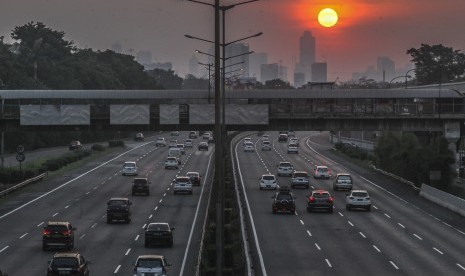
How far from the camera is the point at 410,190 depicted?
86.9m

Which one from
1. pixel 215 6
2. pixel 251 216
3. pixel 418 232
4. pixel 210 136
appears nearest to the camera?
pixel 215 6

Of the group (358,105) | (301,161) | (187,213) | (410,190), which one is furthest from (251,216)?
(301,161)

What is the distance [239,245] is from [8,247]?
41.5 ft

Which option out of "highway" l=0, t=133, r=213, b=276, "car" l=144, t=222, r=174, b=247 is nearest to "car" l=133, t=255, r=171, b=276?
"highway" l=0, t=133, r=213, b=276

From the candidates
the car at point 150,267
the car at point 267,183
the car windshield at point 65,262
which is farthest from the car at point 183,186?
the car windshield at point 65,262

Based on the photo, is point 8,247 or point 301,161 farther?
point 301,161

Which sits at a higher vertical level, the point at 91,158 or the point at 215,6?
the point at 215,6

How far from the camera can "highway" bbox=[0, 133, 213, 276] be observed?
151 feet

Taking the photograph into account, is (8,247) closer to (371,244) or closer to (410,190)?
(371,244)

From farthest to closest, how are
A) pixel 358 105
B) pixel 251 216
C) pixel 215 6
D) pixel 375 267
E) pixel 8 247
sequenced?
pixel 358 105
pixel 251 216
pixel 8 247
pixel 375 267
pixel 215 6

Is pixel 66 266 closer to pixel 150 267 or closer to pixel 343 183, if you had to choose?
pixel 150 267

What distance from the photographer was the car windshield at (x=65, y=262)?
121ft

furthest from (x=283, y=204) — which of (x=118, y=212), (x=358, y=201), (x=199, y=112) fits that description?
(x=199, y=112)

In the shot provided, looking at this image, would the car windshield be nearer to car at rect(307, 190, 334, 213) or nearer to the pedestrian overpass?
car at rect(307, 190, 334, 213)
